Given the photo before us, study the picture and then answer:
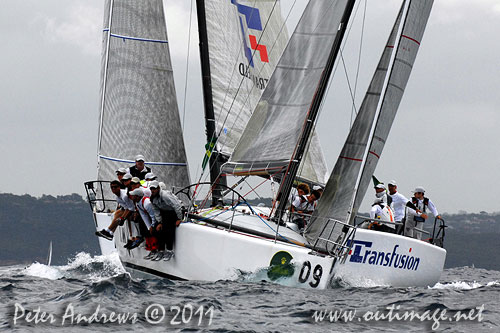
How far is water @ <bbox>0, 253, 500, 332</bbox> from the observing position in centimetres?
786

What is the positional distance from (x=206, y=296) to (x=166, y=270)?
1844mm

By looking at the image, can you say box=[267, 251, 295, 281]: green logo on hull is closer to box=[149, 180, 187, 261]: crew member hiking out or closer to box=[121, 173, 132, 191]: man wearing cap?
box=[149, 180, 187, 261]: crew member hiking out

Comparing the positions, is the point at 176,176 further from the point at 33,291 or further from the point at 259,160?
the point at 33,291

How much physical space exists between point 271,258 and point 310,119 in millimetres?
2248

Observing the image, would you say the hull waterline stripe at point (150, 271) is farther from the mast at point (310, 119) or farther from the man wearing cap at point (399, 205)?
the man wearing cap at point (399, 205)

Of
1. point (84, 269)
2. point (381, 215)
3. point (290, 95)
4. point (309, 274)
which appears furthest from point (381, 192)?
point (84, 269)

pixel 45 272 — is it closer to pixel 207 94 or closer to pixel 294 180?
pixel 294 180

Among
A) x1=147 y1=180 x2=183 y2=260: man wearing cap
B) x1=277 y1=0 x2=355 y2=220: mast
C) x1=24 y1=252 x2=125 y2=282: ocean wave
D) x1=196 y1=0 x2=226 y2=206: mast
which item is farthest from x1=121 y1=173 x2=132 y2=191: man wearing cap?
x1=196 y1=0 x2=226 y2=206: mast

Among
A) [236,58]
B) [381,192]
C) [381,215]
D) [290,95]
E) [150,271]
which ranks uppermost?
[236,58]

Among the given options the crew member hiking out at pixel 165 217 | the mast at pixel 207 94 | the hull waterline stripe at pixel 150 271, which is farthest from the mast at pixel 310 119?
the mast at pixel 207 94

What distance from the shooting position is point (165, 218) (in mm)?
11008

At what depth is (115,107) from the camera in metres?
15.7

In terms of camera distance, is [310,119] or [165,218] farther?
[310,119]

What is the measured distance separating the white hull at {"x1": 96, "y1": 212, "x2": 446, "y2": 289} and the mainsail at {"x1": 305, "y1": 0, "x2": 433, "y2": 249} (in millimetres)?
522
